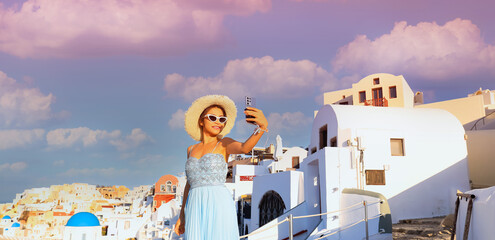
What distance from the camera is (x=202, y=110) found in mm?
4492

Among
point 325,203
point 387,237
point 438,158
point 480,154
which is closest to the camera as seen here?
point 387,237

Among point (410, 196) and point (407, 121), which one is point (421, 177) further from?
point (407, 121)

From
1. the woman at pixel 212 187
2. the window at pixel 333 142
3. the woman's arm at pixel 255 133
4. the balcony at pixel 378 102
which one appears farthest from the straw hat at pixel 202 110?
the balcony at pixel 378 102

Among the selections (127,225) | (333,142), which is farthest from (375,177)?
(127,225)

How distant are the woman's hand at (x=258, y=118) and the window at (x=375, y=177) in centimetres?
1376

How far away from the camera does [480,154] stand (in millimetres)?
20578

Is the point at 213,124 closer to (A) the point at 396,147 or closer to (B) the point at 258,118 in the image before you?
(B) the point at 258,118

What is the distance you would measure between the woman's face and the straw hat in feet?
0.21

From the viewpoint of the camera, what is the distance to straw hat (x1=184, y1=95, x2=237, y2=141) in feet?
14.5

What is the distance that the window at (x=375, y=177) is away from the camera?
54.8 ft

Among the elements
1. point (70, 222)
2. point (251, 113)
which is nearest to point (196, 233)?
point (251, 113)

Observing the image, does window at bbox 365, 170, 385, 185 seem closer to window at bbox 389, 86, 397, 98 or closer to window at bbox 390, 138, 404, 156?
window at bbox 390, 138, 404, 156

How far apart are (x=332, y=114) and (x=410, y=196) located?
4.73 meters

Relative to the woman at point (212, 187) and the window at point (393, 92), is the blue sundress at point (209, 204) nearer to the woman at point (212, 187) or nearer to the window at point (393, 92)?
the woman at point (212, 187)
